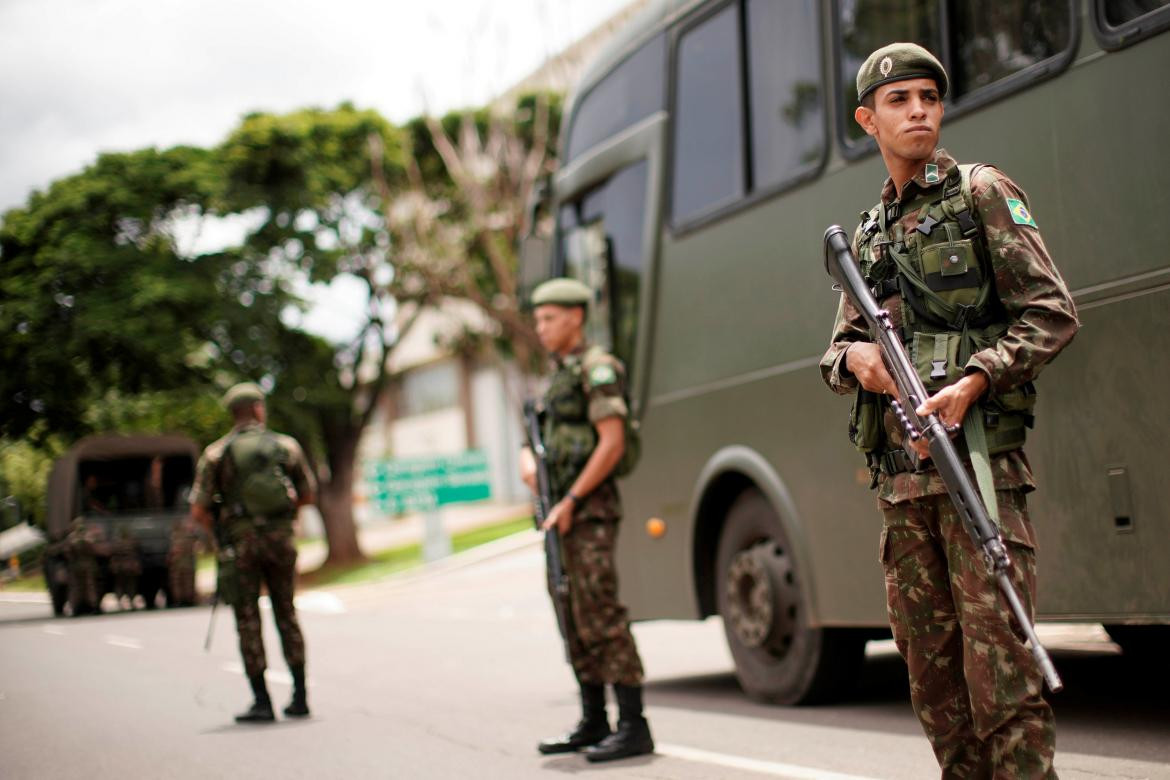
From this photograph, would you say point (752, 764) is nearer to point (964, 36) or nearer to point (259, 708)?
point (964, 36)

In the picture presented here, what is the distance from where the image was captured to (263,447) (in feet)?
27.6

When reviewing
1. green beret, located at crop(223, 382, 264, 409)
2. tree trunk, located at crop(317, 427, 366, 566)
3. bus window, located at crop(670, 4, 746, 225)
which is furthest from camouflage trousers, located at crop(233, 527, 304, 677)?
tree trunk, located at crop(317, 427, 366, 566)

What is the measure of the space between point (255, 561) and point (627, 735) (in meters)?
3.02

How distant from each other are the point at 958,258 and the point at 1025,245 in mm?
157

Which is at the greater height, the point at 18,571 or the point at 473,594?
the point at 18,571

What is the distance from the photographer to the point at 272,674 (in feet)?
39.1

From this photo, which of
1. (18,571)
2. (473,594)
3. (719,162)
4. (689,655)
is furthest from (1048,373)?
(473,594)

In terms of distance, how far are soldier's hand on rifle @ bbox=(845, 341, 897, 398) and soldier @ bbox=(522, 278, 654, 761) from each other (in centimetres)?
260

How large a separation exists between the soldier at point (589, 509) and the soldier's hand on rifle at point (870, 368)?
8.54 feet

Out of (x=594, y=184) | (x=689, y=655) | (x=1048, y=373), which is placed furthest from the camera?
(x=689, y=655)

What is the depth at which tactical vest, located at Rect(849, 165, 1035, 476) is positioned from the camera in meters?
3.52

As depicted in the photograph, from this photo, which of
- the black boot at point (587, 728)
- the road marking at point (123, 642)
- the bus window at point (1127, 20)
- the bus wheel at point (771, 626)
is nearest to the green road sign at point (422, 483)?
the road marking at point (123, 642)

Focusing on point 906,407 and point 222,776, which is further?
point 222,776

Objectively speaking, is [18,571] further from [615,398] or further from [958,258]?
[958,258]
